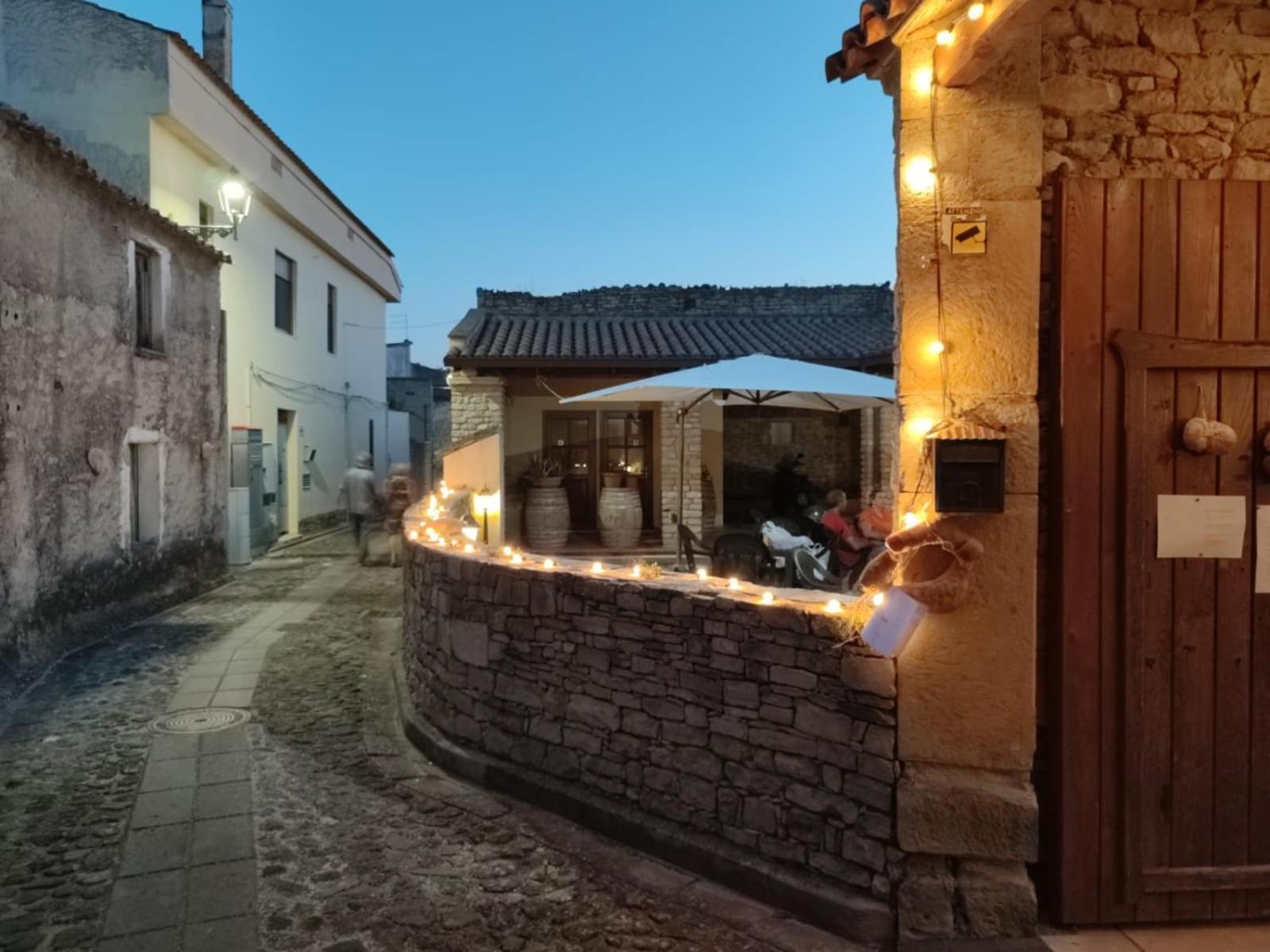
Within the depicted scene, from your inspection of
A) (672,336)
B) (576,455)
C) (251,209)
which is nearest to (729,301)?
(672,336)

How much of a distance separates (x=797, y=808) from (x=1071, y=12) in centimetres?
302

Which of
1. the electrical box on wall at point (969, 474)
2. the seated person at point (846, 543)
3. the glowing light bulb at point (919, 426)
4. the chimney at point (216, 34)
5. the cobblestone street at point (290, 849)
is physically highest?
the chimney at point (216, 34)

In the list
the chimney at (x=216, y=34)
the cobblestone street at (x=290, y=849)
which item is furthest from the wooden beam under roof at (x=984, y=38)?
the chimney at (x=216, y=34)

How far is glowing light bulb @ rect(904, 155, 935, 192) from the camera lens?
116 inches

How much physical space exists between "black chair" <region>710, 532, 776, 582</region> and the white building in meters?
7.82

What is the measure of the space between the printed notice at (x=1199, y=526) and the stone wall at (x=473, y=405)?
8.96 metres

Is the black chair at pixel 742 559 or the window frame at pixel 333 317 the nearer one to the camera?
the black chair at pixel 742 559

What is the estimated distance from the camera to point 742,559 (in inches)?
258

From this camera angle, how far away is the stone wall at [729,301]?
46.1 feet

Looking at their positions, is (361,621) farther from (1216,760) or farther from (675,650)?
(1216,760)

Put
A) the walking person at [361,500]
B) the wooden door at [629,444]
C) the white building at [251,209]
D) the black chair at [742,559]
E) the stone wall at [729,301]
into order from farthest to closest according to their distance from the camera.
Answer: the stone wall at [729,301] < the wooden door at [629,444] < the walking person at [361,500] < the white building at [251,209] < the black chair at [742,559]

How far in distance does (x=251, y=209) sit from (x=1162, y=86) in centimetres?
1307

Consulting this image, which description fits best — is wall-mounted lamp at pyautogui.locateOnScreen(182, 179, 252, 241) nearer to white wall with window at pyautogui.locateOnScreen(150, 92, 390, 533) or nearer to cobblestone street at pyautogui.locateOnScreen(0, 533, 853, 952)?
white wall with window at pyautogui.locateOnScreen(150, 92, 390, 533)

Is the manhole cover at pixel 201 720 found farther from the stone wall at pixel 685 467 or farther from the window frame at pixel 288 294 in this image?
the window frame at pixel 288 294
